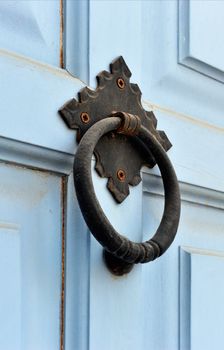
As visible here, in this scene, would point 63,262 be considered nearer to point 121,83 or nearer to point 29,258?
point 29,258

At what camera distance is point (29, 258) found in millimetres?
647

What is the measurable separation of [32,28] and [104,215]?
0.54 ft

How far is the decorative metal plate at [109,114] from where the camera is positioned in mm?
704

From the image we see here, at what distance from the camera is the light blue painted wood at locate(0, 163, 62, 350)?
0.62m

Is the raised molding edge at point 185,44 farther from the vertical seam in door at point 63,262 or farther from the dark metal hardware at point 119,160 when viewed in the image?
the vertical seam in door at point 63,262

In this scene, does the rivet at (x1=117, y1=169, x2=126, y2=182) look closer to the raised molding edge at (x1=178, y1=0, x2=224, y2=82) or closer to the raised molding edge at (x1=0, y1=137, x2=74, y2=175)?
the raised molding edge at (x1=0, y1=137, x2=74, y2=175)

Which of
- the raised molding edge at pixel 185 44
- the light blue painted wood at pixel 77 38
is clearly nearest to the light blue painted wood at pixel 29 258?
the light blue painted wood at pixel 77 38

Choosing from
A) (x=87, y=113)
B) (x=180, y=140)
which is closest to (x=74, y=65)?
(x=87, y=113)

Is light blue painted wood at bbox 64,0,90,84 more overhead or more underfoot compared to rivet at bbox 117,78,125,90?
more overhead

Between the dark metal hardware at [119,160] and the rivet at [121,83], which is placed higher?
the rivet at [121,83]

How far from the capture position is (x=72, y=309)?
673 millimetres

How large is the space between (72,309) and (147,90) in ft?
0.76

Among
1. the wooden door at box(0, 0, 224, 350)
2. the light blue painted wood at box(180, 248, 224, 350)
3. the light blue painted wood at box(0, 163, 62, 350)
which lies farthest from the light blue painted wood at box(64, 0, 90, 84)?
the light blue painted wood at box(180, 248, 224, 350)

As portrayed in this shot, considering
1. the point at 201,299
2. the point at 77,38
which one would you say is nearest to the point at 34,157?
the point at 77,38
